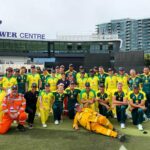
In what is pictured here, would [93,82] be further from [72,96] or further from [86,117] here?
[86,117]

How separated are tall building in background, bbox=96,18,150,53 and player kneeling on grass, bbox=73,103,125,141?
4083 inches

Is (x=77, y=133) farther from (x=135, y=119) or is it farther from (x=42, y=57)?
(x=42, y=57)

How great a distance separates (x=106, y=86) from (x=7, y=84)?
3029mm

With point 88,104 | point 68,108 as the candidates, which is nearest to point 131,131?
point 88,104

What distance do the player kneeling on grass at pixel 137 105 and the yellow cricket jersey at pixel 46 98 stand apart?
206 centimetres

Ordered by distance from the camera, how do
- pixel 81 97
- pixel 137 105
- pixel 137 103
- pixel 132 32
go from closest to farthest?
pixel 137 105, pixel 137 103, pixel 81 97, pixel 132 32

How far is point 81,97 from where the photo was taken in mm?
8992

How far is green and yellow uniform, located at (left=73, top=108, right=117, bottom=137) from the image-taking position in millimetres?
7460

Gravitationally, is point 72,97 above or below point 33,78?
below

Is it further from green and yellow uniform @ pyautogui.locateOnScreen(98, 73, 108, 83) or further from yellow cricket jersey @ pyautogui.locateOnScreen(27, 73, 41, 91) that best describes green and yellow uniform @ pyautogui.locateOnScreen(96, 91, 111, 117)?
yellow cricket jersey @ pyautogui.locateOnScreen(27, 73, 41, 91)

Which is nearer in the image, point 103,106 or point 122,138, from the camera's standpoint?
point 122,138

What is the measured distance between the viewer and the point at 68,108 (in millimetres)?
9211

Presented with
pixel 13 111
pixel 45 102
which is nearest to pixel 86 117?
pixel 45 102

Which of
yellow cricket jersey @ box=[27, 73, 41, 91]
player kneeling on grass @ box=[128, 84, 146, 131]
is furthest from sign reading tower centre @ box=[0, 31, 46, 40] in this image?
player kneeling on grass @ box=[128, 84, 146, 131]
